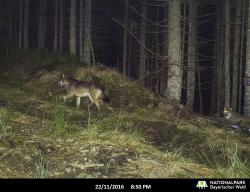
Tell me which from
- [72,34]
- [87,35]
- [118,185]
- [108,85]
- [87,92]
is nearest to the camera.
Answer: [118,185]

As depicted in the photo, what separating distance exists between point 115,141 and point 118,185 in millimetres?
2776

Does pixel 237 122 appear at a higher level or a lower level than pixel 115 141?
lower

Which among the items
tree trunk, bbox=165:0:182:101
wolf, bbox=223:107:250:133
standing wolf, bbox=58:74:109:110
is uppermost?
tree trunk, bbox=165:0:182:101

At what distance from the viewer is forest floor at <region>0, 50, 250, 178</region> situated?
8.02 meters

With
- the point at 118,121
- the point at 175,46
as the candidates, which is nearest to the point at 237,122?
the point at 175,46

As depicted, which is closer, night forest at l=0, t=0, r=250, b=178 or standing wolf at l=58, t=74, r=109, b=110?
night forest at l=0, t=0, r=250, b=178

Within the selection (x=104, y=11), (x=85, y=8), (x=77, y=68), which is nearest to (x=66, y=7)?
(x=104, y=11)

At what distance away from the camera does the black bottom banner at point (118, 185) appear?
663 cm

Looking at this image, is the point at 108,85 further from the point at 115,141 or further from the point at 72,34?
the point at 115,141

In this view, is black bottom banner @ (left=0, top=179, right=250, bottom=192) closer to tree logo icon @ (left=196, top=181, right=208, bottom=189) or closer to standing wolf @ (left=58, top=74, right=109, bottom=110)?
tree logo icon @ (left=196, top=181, right=208, bottom=189)

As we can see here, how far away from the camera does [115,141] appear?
377 inches

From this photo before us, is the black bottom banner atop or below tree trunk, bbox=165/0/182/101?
below

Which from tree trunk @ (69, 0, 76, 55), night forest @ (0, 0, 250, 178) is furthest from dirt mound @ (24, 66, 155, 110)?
tree trunk @ (69, 0, 76, 55)

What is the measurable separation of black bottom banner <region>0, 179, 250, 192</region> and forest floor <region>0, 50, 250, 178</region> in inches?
16.6
